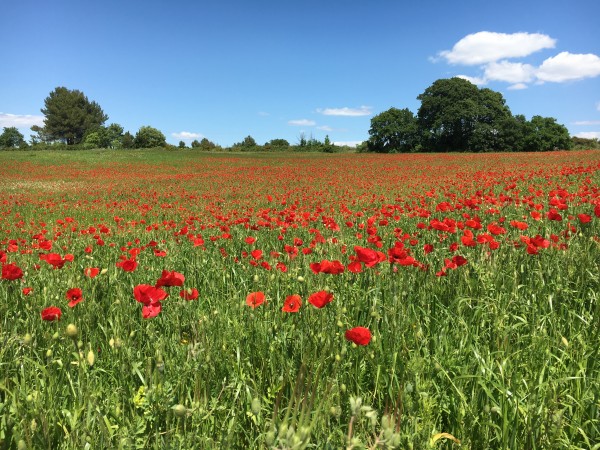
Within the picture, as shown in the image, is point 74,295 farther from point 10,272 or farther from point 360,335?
point 360,335

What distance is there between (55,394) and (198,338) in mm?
700

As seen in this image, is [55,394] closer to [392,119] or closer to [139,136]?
[392,119]

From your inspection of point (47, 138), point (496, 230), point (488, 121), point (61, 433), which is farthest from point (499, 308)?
point (47, 138)

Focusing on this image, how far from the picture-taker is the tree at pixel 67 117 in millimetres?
97188

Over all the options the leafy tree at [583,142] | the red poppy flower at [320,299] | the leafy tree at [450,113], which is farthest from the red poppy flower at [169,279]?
the leafy tree at [583,142]

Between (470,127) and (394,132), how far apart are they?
13.4 metres

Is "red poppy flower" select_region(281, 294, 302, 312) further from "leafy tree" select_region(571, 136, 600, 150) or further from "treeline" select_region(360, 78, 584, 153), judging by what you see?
"leafy tree" select_region(571, 136, 600, 150)

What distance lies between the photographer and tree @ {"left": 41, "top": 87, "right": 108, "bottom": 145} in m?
97.2

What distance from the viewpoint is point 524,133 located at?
6538 centimetres

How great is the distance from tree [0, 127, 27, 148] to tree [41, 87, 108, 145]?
3385 cm

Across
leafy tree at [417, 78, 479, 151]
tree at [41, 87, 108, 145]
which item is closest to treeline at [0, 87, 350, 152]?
tree at [41, 87, 108, 145]

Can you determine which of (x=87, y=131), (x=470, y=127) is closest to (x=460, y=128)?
(x=470, y=127)

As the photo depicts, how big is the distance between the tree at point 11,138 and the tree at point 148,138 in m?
55.1

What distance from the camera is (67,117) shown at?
9794 cm
